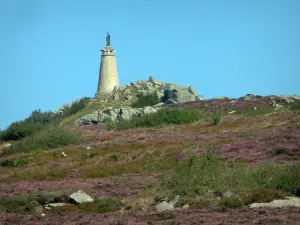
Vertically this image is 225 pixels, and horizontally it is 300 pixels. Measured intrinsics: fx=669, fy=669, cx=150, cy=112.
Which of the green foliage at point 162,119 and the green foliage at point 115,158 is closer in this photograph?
the green foliage at point 115,158

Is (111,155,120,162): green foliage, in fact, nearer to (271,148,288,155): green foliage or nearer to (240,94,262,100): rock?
(271,148,288,155): green foliage

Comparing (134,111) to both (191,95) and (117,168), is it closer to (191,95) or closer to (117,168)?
(191,95)

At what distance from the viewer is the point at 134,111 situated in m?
78.8

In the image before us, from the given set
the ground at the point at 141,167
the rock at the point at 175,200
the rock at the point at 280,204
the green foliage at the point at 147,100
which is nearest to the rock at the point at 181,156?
the ground at the point at 141,167

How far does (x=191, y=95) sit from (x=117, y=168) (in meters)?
68.8

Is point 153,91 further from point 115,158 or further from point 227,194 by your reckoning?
point 227,194

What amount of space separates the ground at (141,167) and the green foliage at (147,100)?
38.1 m

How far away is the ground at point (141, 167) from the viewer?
21.7 meters

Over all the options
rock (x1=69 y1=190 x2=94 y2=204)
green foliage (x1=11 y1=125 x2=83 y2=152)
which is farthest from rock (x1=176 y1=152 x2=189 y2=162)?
green foliage (x1=11 y1=125 x2=83 y2=152)

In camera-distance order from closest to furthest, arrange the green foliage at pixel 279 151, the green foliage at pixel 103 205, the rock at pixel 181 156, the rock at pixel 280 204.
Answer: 1. the rock at pixel 280 204
2. the green foliage at pixel 103 205
3. the green foliage at pixel 279 151
4. the rock at pixel 181 156

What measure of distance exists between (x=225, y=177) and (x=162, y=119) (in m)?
40.0

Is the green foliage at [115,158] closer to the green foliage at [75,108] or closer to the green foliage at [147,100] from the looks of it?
the green foliage at [147,100]

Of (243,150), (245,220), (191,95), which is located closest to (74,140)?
→ (243,150)

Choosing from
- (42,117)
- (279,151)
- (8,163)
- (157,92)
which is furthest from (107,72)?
(279,151)
